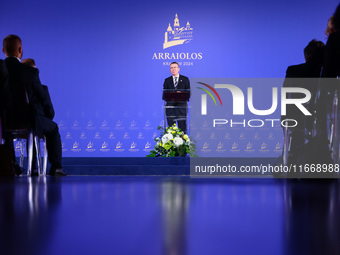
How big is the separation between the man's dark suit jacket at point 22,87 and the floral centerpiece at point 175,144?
1991 mm

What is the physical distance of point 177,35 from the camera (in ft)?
23.3

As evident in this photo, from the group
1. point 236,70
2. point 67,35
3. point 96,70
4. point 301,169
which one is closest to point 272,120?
point 301,169

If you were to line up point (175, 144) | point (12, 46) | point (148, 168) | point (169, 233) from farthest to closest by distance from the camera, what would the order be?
point (175, 144), point (148, 168), point (12, 46), point (169, 233)

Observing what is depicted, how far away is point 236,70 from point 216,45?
0.60 meters

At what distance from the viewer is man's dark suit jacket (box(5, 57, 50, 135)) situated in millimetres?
3055

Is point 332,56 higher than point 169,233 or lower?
higher

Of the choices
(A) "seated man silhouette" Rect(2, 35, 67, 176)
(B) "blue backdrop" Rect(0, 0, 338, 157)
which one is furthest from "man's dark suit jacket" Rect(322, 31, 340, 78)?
(B) "blue backdrop" Rect(0, 0, 338, 157)

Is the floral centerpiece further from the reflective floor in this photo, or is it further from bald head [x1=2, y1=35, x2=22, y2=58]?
the reflective floor

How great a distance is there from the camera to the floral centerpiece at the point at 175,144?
484 cm

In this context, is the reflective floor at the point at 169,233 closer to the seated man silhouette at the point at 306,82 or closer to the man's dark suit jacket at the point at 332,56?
the man's dark suit jacket at the point at 332,56

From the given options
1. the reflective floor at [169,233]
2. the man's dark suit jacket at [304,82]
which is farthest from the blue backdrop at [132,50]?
the reflective floor at [169,233]

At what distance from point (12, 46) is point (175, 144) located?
2444mm

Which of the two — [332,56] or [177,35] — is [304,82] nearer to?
[332,56]

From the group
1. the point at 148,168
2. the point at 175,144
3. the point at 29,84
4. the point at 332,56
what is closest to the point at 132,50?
the point at 175,144
